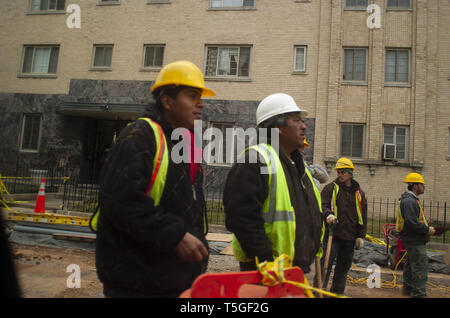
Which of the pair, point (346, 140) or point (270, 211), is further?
point (346, 140)

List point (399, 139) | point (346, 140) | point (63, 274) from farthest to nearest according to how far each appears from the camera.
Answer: point (346, 140) < point (399, 139) < point (63, 274)

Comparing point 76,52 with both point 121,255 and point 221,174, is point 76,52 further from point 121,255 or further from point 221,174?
point 121,255

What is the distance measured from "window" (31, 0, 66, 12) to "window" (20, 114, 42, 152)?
6.32 metres

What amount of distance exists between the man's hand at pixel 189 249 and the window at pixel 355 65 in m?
15.0

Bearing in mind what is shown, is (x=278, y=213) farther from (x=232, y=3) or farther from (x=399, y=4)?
(x=399, y=4)

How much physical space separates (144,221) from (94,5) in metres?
19.3

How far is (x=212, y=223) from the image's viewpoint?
33.8ft

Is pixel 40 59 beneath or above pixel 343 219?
above

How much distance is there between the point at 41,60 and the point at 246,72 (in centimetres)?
1181

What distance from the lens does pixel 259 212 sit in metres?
2.29

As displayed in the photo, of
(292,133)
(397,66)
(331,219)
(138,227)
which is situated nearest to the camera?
(138,227)

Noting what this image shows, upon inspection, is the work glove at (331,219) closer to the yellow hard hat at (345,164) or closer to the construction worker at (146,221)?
the yellow hard hat at (345,164)

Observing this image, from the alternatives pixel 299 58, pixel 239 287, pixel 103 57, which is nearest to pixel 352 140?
pixel 299 58

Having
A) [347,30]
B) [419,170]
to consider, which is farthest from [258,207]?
[347,30]
